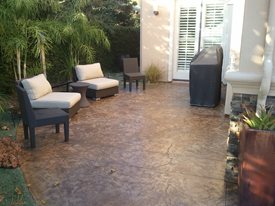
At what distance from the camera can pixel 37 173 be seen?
3824mm

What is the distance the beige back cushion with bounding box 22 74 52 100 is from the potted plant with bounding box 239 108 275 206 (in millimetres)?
3996

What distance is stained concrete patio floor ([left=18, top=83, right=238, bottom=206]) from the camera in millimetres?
3350

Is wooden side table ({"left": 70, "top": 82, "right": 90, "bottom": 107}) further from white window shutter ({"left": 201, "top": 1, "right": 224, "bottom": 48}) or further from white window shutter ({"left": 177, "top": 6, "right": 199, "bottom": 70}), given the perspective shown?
white window shutter ({"left": 201, "top": 1, "right": 224, "bottom": 48})

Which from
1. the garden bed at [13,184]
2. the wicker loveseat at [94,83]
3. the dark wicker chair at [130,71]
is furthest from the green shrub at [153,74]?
the garden bed at [13,184]

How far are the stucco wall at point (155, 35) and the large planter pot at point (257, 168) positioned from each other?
764 centimetres

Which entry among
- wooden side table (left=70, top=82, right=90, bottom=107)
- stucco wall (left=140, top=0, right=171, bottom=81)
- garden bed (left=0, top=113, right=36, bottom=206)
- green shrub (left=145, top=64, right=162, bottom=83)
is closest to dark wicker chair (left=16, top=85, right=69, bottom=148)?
garden bed (left=0, top=113, right=36, bottom=206)

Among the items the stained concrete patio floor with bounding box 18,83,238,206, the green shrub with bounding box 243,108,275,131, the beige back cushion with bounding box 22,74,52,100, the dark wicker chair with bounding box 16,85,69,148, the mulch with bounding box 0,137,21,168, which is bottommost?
the stained concrete patio floor with bounding box 18,83,238,206

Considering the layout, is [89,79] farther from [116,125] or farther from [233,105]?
[233,105]

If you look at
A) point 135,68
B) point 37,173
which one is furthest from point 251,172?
point 135,68

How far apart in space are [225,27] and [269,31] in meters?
6.53

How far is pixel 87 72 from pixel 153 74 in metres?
3.02

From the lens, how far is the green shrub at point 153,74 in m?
10.4

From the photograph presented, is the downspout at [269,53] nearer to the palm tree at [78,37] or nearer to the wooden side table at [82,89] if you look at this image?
the wooden side table at [82,89]

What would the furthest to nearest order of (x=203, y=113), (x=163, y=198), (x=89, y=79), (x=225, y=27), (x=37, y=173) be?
1. (x=225, y=27)
2. (x=89, y=79)
3. (x=203, y=113)
4. (x=37, y=173)
5. (x=163, y=198)
